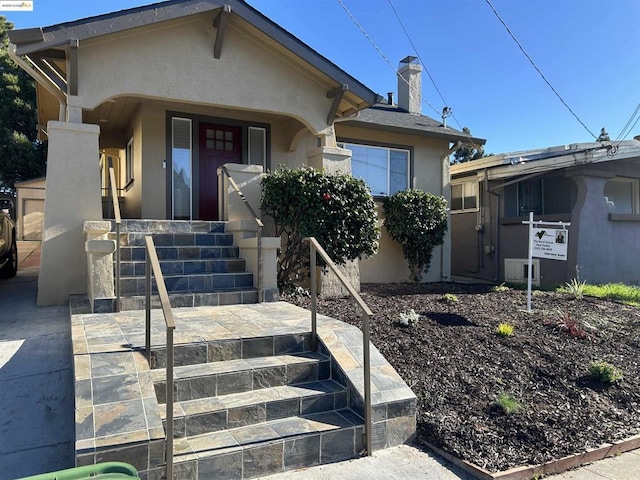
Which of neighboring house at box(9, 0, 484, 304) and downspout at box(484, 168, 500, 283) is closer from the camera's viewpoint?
neighboring house at box(9, 0, 484, 304)

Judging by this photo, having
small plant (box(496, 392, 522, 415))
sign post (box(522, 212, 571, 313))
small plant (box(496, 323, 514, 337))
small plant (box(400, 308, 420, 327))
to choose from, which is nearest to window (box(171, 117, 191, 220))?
small plant (box(400, 308, 420, 327))

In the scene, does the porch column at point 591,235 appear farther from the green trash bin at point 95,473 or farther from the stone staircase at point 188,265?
the green trash bin at point 95,473

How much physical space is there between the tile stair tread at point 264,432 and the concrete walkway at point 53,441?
0.26 m

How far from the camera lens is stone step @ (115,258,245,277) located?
5812 millimetres

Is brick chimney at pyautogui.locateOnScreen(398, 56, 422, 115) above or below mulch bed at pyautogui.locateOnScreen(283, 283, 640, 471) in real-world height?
above

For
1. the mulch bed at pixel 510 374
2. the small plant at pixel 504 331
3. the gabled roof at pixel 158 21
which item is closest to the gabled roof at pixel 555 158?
the mulch bed at pixel 510 374

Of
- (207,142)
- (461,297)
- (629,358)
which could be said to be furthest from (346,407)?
(207,142)

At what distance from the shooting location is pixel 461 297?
7.75 metres

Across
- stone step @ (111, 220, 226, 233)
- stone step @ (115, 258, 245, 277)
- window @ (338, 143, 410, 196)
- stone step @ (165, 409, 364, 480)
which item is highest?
window @ (338, 143, 410, 196)

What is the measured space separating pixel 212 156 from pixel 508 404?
722cm

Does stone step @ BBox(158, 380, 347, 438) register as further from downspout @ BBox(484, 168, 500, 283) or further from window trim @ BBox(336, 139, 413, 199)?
downspout @ BBox(484, 168, 500, 283)

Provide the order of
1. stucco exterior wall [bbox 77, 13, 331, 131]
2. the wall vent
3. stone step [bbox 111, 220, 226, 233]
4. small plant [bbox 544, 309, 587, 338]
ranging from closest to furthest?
small plant [bbox 544, 309, 587, 338]
stone step [bbox 111, 220, 226, 233]
stucco exterior wall [bbox 77, 13, 331, 131]
the wall vent

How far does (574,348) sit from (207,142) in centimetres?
733

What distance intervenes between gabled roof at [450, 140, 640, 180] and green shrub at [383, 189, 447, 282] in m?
3.01
